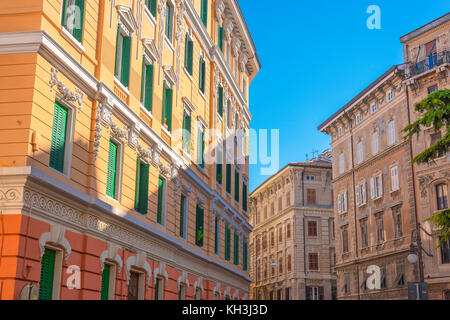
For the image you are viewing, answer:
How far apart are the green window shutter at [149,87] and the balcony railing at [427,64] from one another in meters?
27.3

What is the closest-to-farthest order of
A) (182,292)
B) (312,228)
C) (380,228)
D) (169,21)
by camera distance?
(169,21), (182,292), (380,228), (312,228)

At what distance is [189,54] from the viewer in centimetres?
2456

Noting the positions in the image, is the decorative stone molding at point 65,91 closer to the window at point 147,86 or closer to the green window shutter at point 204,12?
the window at point 147,86

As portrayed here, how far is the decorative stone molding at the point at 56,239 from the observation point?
12.1 meters

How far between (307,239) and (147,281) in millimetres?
47790

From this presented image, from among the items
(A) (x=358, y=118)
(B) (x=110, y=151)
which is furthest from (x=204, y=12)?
(A) (x=358, y=118)

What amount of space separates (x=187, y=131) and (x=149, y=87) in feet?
15.4

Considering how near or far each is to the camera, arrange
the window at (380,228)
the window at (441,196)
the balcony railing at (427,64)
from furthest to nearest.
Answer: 1. the window at (380,228)
2. the balcony railing at (427,64)
3. the window at (441,196)

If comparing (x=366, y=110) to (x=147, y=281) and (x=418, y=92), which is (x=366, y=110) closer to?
(x=418, y=92)

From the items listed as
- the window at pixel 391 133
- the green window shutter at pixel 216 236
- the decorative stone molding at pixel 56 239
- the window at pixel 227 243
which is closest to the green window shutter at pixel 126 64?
the decorative stone molding at pixel 56 239

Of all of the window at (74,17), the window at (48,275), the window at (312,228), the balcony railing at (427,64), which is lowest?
the window at (48,275)

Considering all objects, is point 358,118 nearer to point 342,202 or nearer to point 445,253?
point 342,202

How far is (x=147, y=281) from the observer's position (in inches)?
719
